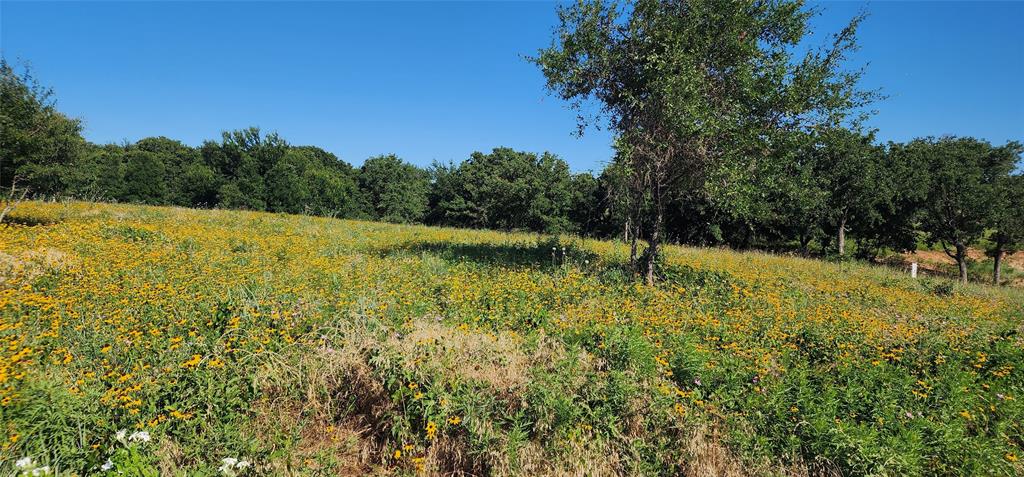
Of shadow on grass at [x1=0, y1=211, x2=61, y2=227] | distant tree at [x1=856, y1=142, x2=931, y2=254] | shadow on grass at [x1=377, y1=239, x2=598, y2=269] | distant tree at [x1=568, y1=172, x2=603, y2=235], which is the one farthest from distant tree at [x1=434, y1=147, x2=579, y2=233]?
shadow on grass at [x1=0, y1=211, x2=61, y2=227]

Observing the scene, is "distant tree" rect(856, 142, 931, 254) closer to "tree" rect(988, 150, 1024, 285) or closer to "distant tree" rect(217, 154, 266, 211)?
"tree" rect(988, 150, 1024, 285)

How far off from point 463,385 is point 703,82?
9134 millimetres

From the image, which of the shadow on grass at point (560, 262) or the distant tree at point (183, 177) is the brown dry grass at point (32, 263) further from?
the distant tree at point (183, 177)

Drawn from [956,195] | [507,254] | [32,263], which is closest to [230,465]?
[32,263]

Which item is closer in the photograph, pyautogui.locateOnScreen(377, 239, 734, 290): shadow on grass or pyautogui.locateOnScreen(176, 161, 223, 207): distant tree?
pyautogui.locateOnScreen(377, 239, 734, 290): shadow on grass

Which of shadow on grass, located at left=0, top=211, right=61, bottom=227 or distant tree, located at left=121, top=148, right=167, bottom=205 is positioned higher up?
distant tree, located at left=121, top=148, right=167, bottom=205

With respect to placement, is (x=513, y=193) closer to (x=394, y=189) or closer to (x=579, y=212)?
(x=579, y=212)

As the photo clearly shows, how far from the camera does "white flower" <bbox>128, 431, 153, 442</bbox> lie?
358 cm

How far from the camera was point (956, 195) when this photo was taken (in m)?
25.7

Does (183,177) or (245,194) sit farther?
(183,177)

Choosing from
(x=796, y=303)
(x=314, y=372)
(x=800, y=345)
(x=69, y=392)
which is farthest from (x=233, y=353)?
(x=796, y=303)

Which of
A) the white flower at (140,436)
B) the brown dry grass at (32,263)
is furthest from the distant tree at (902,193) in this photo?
the brown dry grass at (32,263)

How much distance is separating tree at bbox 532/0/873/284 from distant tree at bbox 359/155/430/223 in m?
52.4

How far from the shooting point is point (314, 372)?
198 inches
